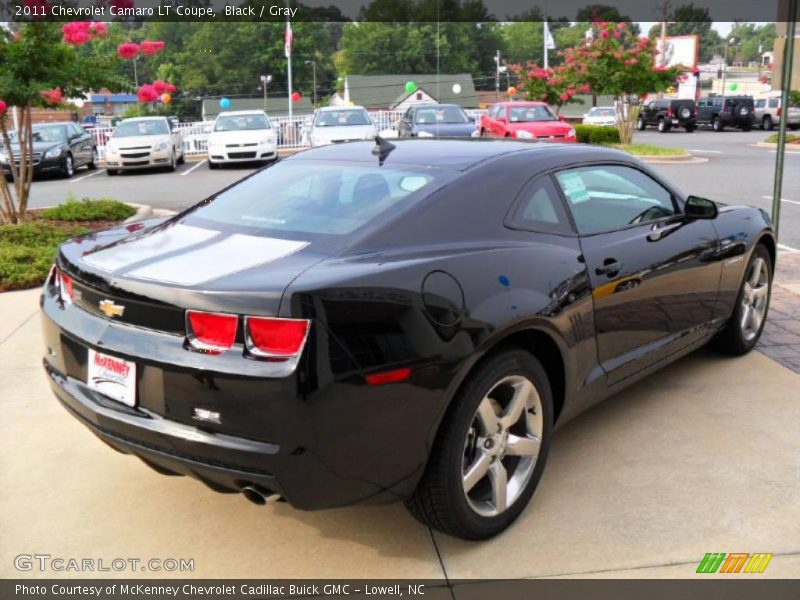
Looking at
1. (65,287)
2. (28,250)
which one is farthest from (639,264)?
(28,250)

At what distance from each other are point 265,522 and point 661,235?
8.13 ft

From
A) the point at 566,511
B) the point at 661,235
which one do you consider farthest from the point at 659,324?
the point at 566,511

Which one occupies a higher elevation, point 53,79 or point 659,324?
point 53,79

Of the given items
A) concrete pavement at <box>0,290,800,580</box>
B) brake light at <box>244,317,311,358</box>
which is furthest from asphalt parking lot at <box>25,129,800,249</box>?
brake light at <box>244,317,311,358</box>

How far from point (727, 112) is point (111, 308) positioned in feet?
145

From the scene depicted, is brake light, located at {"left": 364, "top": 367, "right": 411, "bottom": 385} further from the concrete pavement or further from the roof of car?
the roof of car

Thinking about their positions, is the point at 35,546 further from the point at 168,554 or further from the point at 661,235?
the point at 661,235

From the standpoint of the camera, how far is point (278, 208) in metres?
3.65

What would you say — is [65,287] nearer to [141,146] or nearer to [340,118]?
[141,146]

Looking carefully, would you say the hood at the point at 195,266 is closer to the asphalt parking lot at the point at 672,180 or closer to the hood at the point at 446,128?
the asphalt parking lot at the point at 672,180

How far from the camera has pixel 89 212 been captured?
1095 centimetres

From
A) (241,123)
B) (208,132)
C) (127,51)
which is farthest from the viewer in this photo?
(208,132)

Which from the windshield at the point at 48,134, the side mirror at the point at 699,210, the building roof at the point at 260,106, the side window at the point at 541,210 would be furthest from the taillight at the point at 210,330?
the building roof at the point at 260,106

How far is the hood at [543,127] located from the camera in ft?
69.9
